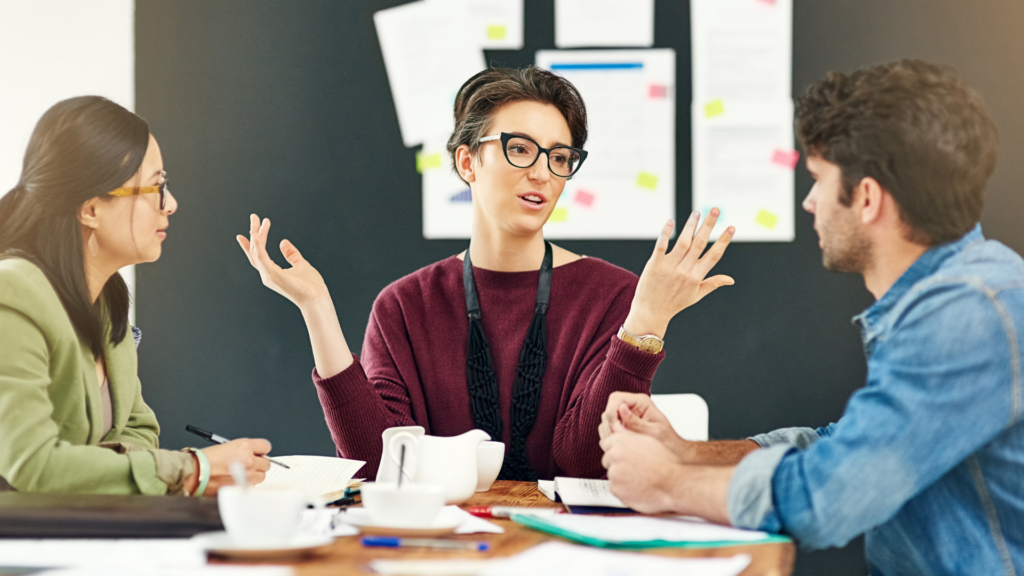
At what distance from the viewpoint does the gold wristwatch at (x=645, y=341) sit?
1612 mm

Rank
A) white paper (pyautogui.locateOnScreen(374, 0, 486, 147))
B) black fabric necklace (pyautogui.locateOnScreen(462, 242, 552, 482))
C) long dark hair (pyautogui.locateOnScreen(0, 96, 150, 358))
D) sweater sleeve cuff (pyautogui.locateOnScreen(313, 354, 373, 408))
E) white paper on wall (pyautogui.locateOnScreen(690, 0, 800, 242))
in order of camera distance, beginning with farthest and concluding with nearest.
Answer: white paper (pyautogui.locateOnScreen(374, 0, 486, 147)) → white paper on wall (pyautogui.locateOnScreen(690, 0, 800, 242)) → black fabric necklace (pyautogui.locateOnScreen(462, 242, 552, 482)) → sweater sleeve cuff (pyautogui.locateOnScreen(313, 354, 373, 408)) → long dark hair (pyautogui.locateOnScreen(0, 96, 150, 358))

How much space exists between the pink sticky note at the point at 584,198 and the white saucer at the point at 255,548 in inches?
81.4

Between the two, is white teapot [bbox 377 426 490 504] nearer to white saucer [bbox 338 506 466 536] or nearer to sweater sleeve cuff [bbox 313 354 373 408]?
white saucer [bbox 338 506 466 536]

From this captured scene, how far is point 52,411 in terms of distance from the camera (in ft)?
4.44

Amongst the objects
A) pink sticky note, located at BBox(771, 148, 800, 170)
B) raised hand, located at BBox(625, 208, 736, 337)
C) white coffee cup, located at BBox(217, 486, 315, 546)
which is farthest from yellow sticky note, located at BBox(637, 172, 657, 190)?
white coffee cup, located at BBox(217, 486, 315, 546)

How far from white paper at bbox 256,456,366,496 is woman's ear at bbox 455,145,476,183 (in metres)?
0.85

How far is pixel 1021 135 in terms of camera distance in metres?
2.77

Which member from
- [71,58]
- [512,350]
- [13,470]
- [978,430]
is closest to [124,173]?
[13,470]

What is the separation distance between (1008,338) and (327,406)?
126 centimetres

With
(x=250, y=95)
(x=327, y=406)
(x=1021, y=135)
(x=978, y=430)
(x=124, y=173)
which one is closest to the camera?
(x=978, y=430)

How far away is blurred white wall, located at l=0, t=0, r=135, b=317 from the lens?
3098mm

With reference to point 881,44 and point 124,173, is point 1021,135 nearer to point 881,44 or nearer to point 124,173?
point 881,44

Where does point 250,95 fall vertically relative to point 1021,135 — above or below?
above

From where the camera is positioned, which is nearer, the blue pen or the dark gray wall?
the blue pen
